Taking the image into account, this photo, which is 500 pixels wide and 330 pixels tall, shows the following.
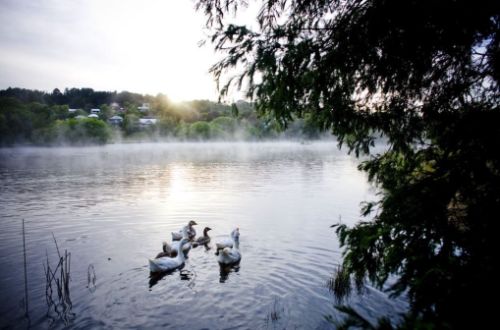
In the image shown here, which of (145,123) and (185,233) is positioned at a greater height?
(145,123)

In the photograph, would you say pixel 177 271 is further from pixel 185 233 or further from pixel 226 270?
pixel 185 233

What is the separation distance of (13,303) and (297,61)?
367 inches

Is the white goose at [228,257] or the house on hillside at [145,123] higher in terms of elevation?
the house on hillside at [145,123]

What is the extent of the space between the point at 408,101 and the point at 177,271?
910 centimetres

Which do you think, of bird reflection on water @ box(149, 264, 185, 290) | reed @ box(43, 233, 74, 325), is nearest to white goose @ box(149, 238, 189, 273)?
bird reflection on water @ box(149, 264, 185, 290)

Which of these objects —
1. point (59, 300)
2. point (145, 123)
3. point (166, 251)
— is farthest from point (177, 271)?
point (145, 123)

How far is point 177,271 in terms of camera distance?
11.6 m

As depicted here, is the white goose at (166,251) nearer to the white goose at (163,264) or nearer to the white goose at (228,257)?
the white goose at (163,264)

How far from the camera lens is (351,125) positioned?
19.9 ft

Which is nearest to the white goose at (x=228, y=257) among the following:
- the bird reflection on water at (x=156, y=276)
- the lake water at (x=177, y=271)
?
the lake water at (x=177, y=271)

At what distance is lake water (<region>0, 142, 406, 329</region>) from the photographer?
8547 millimetres

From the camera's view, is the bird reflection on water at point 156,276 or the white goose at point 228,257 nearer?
the bird reflection on water at point 156,276

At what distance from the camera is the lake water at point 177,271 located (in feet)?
28.0

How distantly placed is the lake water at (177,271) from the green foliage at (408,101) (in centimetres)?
363
